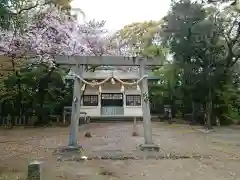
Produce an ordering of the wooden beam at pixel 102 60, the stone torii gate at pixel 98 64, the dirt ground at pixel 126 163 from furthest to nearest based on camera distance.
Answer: the wooden beam at pixel 102 60, the stone torii gate at pixel 98 64, the dirt ground at pixel 126 163

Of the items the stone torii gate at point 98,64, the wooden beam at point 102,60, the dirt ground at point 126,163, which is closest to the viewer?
the dirt ground at point 126,163

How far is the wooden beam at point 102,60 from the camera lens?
9.66 meters

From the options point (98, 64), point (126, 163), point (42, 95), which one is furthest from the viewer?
point (42, 95)

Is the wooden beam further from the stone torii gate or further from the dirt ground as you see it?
the dirt ground

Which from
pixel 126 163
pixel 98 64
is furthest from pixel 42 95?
pixel 126 163

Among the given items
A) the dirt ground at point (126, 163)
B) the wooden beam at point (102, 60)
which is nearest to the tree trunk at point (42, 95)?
the dirt ground at point (126, 163)

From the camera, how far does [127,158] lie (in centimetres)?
811

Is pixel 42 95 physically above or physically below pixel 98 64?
below

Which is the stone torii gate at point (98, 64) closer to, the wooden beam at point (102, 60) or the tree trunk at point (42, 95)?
the wooden beam at point (102, 60)

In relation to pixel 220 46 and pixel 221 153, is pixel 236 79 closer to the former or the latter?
pixel 220 46

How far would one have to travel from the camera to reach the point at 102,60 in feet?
32.2

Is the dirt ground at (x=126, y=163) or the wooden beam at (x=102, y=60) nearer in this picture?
the dirt ground at (x=126, y=163)

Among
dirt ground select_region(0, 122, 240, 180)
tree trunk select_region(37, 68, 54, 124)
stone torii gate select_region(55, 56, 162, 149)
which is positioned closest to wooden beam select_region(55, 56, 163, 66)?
stone torii gate select_region(55, 56, 162, 149)

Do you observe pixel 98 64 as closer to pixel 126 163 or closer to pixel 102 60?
pixel 102 60
